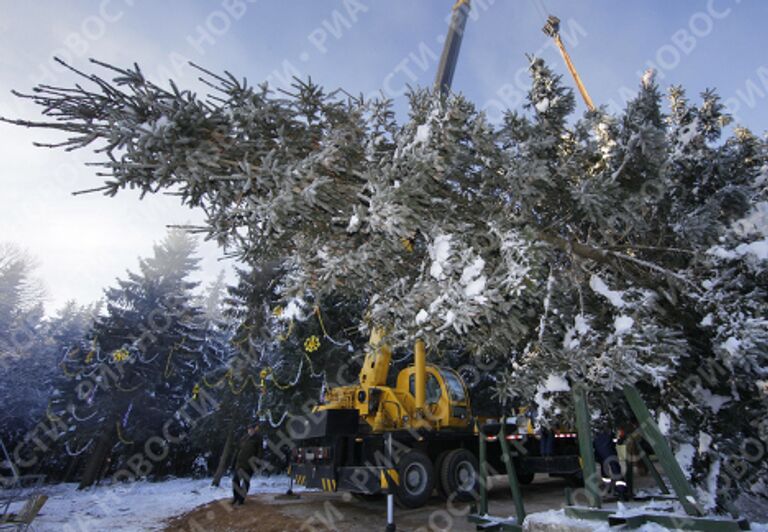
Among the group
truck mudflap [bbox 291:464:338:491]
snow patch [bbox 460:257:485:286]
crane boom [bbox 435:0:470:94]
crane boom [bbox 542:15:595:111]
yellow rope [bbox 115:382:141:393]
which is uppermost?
crane boom [bbox 542:15:595:111]

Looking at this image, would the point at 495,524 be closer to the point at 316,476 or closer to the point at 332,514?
the point at 332,514

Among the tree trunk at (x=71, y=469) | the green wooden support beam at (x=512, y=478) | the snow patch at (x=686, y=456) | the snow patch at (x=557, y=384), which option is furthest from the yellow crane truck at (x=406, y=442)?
the tree trunk at (x=71, y=469)

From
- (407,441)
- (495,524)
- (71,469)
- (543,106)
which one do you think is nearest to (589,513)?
(495,524)

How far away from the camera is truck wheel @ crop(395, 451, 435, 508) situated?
8.15m

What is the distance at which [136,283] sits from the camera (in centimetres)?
2092

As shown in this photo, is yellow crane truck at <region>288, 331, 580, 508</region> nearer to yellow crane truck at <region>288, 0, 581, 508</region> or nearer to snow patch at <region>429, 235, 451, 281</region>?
yellow crane truck at <region>288, 0, 581, 508</region>

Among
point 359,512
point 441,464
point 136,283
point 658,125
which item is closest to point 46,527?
point 359,512

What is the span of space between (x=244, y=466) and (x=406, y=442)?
3.86 meters

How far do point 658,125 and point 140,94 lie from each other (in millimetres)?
6997

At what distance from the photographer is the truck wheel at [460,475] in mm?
8777

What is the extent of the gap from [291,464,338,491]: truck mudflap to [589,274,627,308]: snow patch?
6.01 metres

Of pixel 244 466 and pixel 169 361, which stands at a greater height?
pixel 169 361

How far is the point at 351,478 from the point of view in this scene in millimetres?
8062

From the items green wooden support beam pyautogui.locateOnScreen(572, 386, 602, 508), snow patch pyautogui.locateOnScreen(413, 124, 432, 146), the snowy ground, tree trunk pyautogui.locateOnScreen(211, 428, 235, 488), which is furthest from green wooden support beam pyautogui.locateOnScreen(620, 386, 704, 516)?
tree trunk pyautogui.locateOnScreen(211, 428, 235, 488)
